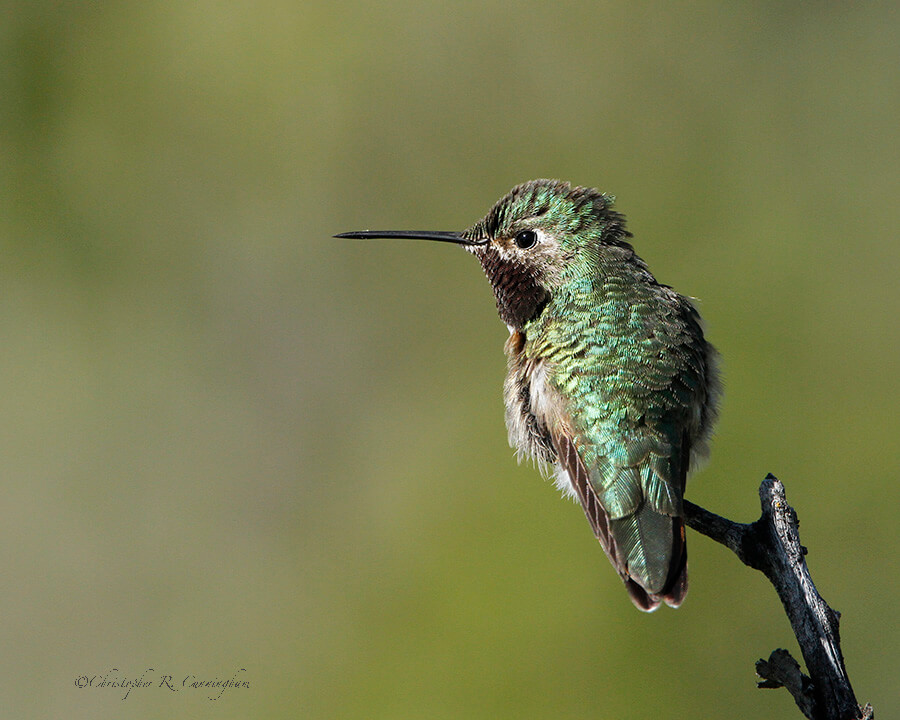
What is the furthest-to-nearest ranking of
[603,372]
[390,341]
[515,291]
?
[390,341] → [515,291] → [603,372]

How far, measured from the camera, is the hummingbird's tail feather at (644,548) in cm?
281

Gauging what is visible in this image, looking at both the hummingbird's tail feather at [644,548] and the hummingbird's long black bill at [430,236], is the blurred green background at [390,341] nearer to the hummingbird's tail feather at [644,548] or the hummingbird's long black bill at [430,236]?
the hummingbird's long black bill at [430,236]

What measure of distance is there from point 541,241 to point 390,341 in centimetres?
433

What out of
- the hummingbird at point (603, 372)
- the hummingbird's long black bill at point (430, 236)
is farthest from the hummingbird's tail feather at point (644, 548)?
the hummingbird's long black bill at point (430, 236)

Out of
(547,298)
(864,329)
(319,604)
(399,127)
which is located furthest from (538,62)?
(547,298)

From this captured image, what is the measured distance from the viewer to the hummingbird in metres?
3.01

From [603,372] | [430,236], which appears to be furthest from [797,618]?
[430,236]

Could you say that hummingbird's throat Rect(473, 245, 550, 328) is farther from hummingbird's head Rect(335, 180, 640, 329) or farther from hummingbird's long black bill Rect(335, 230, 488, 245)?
hummingbird's long black bill Rect(335, 230, 488, 245)

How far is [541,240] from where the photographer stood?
12.5 ft

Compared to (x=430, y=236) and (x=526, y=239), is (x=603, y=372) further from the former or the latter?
(x=430, y=236)

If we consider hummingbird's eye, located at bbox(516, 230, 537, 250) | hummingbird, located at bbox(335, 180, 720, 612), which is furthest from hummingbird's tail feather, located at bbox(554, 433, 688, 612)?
hummingbird's eye, located at bbox(516, 230, 537, 250)

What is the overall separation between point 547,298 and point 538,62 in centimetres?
580

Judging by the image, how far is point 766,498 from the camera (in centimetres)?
259

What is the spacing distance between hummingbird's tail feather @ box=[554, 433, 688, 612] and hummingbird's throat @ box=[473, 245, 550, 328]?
2.39ft
